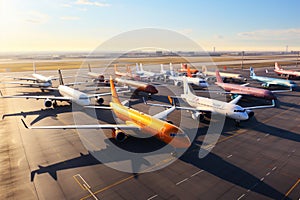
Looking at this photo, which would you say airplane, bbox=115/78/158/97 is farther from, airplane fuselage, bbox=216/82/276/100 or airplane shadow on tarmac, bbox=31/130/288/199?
airplane shadow on tarmac, bbox=31/130/288/199

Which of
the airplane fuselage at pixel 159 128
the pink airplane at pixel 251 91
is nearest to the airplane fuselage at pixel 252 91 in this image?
the pink airplane at pixel 251 91

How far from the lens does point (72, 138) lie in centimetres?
3744

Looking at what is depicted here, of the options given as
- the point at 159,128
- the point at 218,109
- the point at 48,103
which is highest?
the point at 48,103

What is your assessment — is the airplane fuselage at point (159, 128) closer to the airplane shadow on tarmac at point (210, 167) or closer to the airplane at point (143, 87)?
the airplane shadow on tarmac at point (210, 167)

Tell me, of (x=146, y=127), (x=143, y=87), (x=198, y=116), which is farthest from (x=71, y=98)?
(x=198, y=116)

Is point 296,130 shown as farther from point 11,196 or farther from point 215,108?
point 11,196

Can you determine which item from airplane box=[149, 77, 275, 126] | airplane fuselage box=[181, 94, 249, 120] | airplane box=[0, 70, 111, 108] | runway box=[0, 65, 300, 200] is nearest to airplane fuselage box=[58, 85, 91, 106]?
airplane box=[0, 70, 111, 108]

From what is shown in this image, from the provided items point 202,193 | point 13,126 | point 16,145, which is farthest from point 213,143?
point 13,126

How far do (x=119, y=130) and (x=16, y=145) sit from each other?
18492 mm

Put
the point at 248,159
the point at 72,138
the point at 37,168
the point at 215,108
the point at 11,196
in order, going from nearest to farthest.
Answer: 1. the point at 11,196
2. the point at 37,168
3. the point at 248,159
4. the point at 72,138
5. the point at 215,108

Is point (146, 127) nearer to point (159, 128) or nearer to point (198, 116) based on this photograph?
point (159, 128)

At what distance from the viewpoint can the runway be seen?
2311 cm

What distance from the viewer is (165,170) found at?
27234mm

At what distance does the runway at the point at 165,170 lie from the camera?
23109mm
